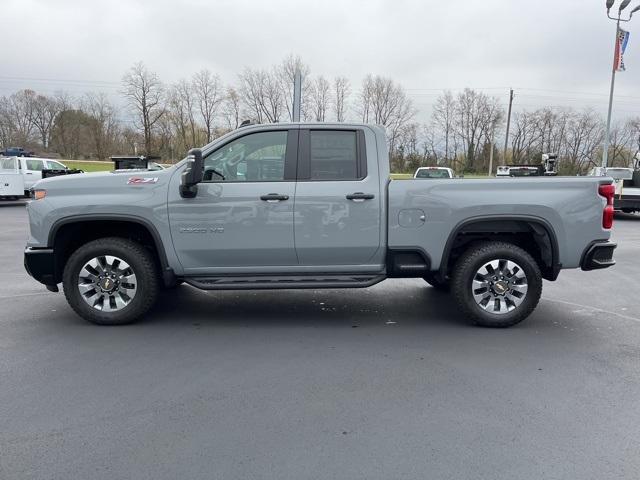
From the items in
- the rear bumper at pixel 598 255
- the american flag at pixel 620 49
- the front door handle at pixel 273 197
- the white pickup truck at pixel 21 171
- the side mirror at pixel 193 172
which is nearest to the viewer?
the side mirror at pixel 193 172

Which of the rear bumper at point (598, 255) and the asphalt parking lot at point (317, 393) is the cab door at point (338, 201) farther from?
the rear bumper at point (598, 255)

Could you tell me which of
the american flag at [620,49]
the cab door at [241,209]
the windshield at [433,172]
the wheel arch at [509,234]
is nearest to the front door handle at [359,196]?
the cab door at [241,209]

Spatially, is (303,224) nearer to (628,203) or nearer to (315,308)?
(315,308)

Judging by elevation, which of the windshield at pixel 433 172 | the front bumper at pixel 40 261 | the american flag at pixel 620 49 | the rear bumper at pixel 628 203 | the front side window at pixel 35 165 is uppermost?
the american flag at pixel 620 49

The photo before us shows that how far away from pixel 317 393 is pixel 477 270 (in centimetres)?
233

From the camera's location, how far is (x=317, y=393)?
11.9 feet

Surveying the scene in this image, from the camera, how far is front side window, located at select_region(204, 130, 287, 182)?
5023 mm

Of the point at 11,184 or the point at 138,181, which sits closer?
the point at 138,181

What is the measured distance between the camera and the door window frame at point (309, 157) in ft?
16.5

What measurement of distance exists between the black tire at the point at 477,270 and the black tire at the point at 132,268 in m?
3.14

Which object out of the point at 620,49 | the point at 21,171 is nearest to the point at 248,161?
the point at 21,171

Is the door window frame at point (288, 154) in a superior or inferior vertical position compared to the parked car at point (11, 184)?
superior

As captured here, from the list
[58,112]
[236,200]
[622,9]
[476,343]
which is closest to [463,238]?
[476,343]

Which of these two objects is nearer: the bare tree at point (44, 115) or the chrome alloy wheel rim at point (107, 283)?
the chrome alloy wheel rim at point (107, 283)
